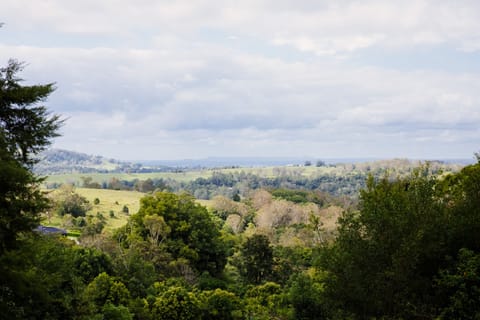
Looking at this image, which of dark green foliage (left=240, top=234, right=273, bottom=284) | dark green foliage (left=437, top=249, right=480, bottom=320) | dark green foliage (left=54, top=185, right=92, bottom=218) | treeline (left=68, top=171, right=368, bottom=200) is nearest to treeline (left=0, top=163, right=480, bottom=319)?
dark green foliage (left=437, top=249, right=480, bottom=320)

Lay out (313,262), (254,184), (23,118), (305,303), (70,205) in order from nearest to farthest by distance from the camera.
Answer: (23,118)
(313,262)
(305,303)
(70,205)
(254,184)

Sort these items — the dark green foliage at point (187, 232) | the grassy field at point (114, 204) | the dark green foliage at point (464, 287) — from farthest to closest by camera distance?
the grassy field at point (114, 204) < the dark green foliage at point (187, 232) < the dark green foliage at point (464, 287)

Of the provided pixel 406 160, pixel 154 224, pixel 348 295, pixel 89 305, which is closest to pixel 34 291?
pixel 89 305

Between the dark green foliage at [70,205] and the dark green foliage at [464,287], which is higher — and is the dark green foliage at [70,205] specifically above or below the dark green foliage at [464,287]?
below

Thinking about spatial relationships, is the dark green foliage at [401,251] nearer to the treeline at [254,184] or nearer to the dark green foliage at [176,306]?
the dark green foliage at [176,306]

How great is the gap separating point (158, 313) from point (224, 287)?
7.73m

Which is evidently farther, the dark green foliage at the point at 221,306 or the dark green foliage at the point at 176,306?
the dark green foliage at the point at 221,306

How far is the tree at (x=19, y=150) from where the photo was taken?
9.33m

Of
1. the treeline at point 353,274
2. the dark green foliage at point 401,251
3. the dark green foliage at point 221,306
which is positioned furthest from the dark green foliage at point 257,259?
the dark green foliage at point 401,251

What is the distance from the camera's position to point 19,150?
→ 11.3 m

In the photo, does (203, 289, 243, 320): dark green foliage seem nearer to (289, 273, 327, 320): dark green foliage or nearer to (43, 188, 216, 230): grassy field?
(289, 273, 327, 320): dark green foliage

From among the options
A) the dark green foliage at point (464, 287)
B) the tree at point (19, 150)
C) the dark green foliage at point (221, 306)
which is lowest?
the dark green foliage at point (221, 306)

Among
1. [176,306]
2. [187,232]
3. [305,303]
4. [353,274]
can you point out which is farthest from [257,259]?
[353,274]

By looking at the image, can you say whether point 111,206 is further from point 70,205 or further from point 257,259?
point 257,259
